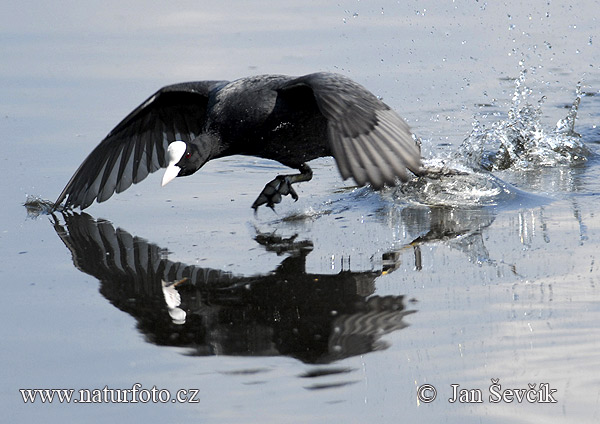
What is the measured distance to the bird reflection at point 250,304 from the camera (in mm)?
3857

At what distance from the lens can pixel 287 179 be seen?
6.04 metres

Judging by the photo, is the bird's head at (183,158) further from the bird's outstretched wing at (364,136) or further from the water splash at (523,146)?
the water splash at (523,146)

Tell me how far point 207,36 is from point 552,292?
285 inches

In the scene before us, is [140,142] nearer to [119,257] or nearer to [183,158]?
[183,158]

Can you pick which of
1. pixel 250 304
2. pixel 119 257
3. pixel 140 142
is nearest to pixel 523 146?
pixel 140 142

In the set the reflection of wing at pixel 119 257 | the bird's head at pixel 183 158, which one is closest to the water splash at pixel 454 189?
the bird's head at pixel 183 158

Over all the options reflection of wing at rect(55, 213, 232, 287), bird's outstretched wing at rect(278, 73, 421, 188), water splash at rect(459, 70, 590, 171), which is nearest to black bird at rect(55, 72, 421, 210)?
bird's outstretched wing at rect(278, 73, 421, 188)

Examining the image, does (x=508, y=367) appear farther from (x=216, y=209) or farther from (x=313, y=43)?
(x=313, y=43)

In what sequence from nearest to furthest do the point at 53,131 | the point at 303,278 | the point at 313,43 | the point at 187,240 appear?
the point at 303,278
the point at 187,240
the point at 53,131
the point at 313,43

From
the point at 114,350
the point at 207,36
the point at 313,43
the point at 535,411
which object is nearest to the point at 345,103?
the point at 114,350

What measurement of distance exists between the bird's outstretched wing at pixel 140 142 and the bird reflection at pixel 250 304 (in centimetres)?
92

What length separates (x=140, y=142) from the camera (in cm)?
658

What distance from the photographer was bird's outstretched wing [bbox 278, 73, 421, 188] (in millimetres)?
4363

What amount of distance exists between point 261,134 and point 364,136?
1212 mm
